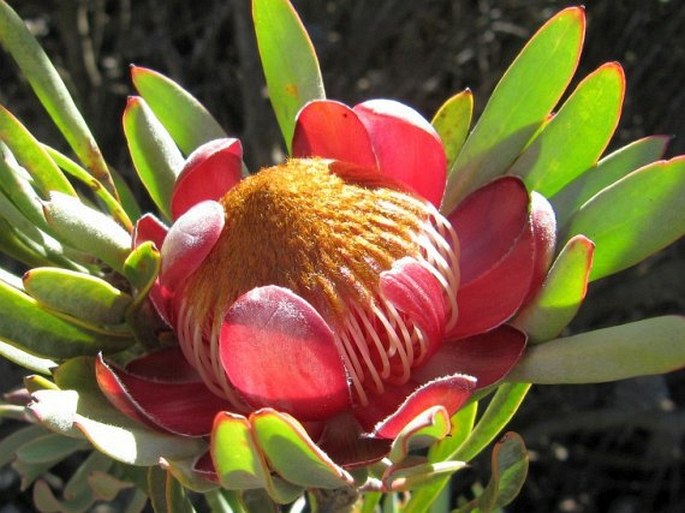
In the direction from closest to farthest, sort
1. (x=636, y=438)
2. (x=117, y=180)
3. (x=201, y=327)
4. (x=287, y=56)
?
(x=201, y=327) → (x=287, y=56) → (x=117, y=180) → (x=636, y=438)

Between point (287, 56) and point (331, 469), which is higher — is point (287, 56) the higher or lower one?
the higher one

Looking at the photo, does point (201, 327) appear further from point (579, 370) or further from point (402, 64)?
point (402, 64)

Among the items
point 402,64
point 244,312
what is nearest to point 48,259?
point 244,312

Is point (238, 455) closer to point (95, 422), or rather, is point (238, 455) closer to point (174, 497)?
point (95, 422)

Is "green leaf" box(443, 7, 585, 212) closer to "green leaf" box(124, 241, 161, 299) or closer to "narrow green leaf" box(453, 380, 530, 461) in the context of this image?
"narrow green leaf" box(453, 380, 530, 461)

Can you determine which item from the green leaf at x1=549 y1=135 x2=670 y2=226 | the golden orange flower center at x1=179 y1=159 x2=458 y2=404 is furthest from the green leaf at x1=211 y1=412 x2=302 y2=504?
the green leaf at x1=549 y1=135 x2=670 y2=226

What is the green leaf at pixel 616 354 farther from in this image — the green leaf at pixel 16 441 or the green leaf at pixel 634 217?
the green leaf at pixel 16 441

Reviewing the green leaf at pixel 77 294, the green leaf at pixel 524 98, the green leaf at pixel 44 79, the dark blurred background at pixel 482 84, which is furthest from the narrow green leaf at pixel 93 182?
the dark blurred background at pixel 482 84

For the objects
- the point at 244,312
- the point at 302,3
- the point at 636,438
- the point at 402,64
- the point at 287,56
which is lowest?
the point at 636,438
